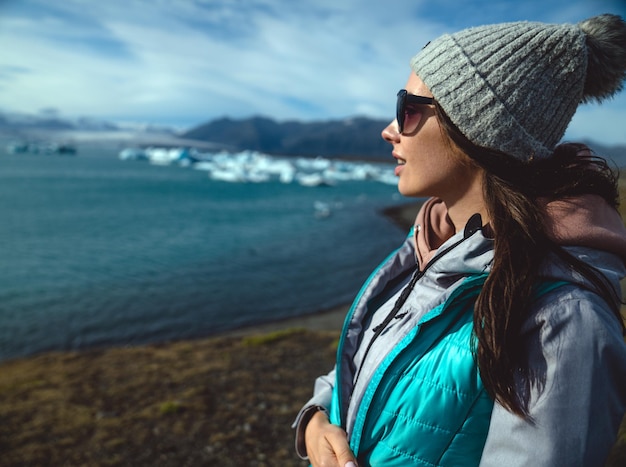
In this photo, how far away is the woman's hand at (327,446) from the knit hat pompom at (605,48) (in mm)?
1428

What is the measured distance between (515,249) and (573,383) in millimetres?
335

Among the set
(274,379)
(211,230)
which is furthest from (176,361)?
(211,230)

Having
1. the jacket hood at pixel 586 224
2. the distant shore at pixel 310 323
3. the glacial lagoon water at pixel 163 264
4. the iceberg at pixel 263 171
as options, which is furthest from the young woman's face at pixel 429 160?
the iceberg at pixel 263 171

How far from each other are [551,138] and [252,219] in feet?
97.9

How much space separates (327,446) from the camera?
1.50m

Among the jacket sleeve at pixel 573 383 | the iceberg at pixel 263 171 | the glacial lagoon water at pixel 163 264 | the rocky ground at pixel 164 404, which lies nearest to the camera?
the jacket sleeve at pixel 573 383

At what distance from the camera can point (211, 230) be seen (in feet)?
85.7

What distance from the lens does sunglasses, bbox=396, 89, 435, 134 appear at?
4.63 ft

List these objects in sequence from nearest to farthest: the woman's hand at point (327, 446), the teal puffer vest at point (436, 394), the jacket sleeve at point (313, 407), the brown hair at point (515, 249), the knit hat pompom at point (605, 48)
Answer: the brown hair at point (515, 249) < the teal puffer vest at point (436, 394) < the knit hat pompom at point (605, 48) < the woman's hand at point (327, 446) < the jacket sleeve at point (313, 407)

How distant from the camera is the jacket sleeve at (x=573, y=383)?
95 centimetres

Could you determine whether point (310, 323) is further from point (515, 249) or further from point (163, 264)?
point (515, 249)

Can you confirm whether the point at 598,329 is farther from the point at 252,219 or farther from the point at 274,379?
the point at 252,219

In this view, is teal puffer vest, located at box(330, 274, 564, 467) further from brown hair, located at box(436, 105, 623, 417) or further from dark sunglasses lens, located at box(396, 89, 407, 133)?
dark sunglasses lens, located at box(396, 89, 407, 133)

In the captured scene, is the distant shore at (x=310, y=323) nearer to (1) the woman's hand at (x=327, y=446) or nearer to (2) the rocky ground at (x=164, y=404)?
(2) the rocky ground at (x=164, y=404)
